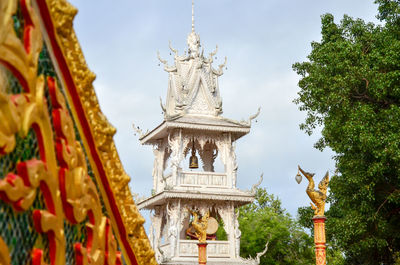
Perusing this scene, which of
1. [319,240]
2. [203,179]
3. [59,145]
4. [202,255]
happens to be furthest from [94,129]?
[203,179]

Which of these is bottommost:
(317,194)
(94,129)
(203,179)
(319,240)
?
(94,129)

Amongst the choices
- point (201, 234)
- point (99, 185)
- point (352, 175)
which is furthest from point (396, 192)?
point (99, 185)

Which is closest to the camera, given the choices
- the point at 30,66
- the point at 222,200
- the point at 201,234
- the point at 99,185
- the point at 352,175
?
the point at 30,66

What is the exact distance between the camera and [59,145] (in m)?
1.58

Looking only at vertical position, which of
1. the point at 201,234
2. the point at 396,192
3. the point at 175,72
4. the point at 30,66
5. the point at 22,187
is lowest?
the point at 22,187

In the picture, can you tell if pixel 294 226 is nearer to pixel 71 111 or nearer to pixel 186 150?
pixel 186 150

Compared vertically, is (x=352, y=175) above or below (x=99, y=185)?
above

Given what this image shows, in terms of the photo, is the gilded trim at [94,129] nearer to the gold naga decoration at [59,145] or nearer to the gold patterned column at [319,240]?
the gold naga decoration at [59,145]

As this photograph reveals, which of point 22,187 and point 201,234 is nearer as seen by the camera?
point 22,187

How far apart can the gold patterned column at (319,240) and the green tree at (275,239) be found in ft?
64.7

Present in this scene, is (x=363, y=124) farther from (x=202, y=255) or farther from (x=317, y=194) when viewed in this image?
(x=317, y=194)

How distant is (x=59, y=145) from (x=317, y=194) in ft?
26.5

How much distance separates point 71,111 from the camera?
1.75 meters

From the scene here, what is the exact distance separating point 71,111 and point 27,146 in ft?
1.09
